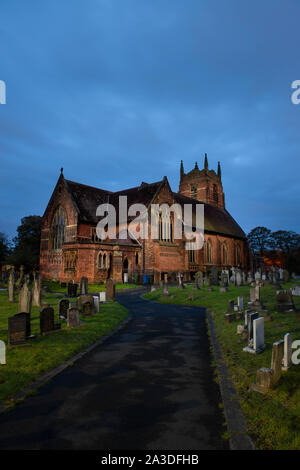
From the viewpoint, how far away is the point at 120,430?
3.88 m

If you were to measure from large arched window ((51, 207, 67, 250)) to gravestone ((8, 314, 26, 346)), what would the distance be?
28.3 metres

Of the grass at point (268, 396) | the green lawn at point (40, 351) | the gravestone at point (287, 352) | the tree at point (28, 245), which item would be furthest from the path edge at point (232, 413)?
the tree at point (28, 245)

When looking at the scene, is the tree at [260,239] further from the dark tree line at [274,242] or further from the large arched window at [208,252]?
the large arched window at [208,252]

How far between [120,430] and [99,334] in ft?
19.0

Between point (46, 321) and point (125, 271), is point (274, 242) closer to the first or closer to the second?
point (125, 271)

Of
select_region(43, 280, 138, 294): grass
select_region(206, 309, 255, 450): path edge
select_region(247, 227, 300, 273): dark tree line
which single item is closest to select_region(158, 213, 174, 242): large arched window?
select_region(43, 280, 138, 294): grass

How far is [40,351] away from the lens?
7.25m

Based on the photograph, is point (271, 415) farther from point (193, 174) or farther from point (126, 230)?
point (193, 174)

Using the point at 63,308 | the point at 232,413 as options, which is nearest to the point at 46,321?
the point at 63,308

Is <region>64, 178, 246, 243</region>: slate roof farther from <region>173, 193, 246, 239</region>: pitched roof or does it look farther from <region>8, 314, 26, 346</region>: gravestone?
<region>8, 314, 26, 346</region>: gravestone

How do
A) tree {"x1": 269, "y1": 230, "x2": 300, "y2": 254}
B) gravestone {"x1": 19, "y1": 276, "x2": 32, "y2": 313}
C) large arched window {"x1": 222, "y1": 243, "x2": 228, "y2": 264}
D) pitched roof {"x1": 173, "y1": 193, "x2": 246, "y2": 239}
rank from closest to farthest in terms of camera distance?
gravestone {"x1": 19, "y1": 276, "x2": 32, "y2": 313} → pitched roof {"x1": 173, "y1": 193, "x2": 246, "y2": 239} → large arched window {"x1": 222, "y1": 243, "x2": 228, "y2": 264} → tree {"x1": 269, "y1": 230, "x2": 300, "y2": 254}

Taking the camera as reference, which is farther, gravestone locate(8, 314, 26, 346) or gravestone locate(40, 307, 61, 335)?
gravestone locate(40, 307, 61, 335)

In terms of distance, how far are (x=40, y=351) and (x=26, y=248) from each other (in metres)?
41.7

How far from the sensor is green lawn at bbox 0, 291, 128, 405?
17.9 feet
